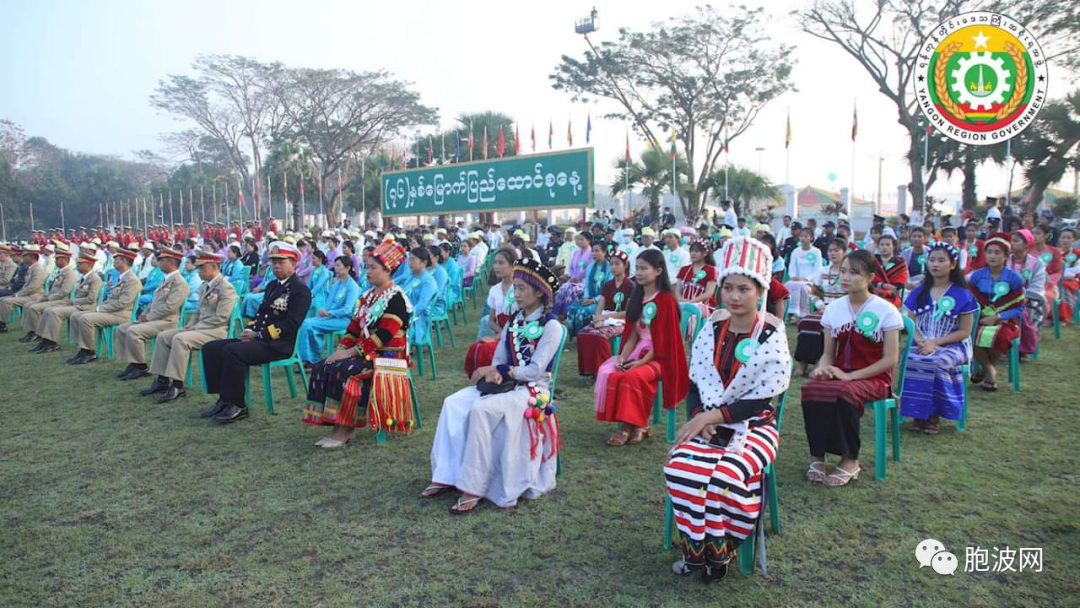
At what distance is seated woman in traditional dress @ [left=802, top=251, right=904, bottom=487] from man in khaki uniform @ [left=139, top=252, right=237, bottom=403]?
17.5 feet

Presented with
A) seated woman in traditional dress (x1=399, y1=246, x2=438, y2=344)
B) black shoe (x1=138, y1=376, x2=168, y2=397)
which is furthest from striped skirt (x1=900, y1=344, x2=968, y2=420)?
black shoe (x1=138, y1=376, x2=168, y2=397)

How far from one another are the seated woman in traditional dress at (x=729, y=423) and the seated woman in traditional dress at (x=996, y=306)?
3.69 meters

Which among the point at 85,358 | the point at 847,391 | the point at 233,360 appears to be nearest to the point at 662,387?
the point at 847,391

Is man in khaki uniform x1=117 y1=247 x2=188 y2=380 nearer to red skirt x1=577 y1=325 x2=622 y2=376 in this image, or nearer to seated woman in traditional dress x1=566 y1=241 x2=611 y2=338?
seated woman in traditional dress x1=566 y1=241 x2=611 y2=338

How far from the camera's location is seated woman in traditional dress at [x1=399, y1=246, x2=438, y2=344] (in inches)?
293

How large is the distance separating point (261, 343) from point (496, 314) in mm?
2027

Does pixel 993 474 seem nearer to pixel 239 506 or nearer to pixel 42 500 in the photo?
pixel 239 506

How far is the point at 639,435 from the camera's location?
16.5 ft

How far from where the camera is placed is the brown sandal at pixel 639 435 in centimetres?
500

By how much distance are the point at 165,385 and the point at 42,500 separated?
2.74 meters

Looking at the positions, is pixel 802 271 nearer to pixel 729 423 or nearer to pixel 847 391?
pixel 847 391

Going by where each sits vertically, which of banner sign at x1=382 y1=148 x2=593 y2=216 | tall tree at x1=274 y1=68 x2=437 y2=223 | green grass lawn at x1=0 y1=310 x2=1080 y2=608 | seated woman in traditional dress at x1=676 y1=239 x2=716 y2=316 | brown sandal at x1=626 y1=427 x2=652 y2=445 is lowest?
green grass lawn at x1=0 y1=310 x2=1080 y2=608

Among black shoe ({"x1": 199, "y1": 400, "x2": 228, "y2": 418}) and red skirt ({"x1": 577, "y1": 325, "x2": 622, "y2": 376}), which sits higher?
→ red skirt ({"x1": 577, "y1": 325, "x2": 622, "y2": 376})

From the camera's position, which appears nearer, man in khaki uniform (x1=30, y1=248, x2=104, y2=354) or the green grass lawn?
the green grass lawn
